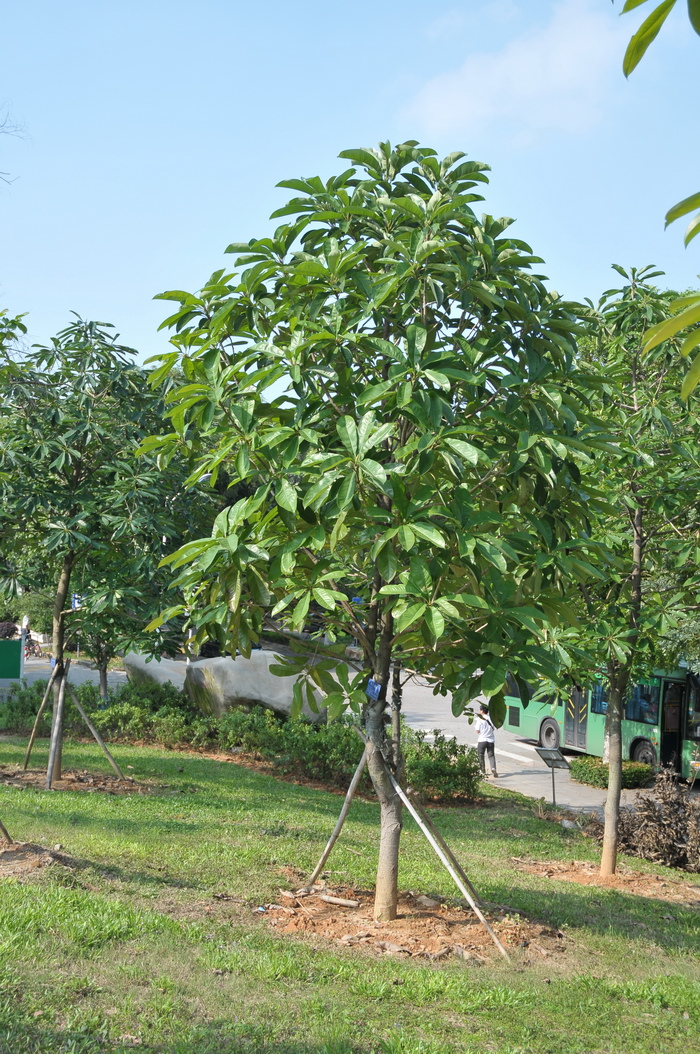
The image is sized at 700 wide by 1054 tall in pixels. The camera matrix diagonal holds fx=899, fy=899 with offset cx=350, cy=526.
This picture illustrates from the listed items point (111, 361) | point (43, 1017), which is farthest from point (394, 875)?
point (111, 361)

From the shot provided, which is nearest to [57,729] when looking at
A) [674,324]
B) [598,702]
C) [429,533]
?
[429,533]

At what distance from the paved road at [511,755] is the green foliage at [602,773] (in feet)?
0.62

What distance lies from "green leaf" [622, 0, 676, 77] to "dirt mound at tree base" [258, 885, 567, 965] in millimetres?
5697

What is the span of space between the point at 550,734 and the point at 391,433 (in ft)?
61.3

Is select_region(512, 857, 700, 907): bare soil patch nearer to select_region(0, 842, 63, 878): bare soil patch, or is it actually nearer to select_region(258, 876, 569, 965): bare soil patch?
select_region(258, 876, 569, 965): bare soil patch

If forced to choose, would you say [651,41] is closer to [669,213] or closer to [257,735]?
[669,213]

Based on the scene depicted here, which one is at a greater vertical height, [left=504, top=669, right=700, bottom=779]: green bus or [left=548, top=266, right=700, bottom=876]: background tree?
[left=548, top=266, right=700, bottom=876]: background tree

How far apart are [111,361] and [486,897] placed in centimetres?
681

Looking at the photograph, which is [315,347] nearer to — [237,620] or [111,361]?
[237,620]

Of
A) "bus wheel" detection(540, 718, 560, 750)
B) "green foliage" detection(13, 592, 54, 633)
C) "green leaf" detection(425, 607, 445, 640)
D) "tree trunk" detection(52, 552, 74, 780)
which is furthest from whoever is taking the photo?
"green foliage" detection(13, 592, 54, 633)

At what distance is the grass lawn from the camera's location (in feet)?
14.1

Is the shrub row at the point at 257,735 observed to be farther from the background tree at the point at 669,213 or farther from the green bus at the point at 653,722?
the background tree at the point at 669,213

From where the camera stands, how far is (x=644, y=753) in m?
18.8

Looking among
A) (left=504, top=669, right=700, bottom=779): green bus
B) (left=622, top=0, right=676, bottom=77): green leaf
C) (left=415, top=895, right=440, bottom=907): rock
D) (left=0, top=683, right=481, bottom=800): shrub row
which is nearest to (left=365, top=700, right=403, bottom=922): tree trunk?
(left=415, top=895, right=440, bottom=907): rock
